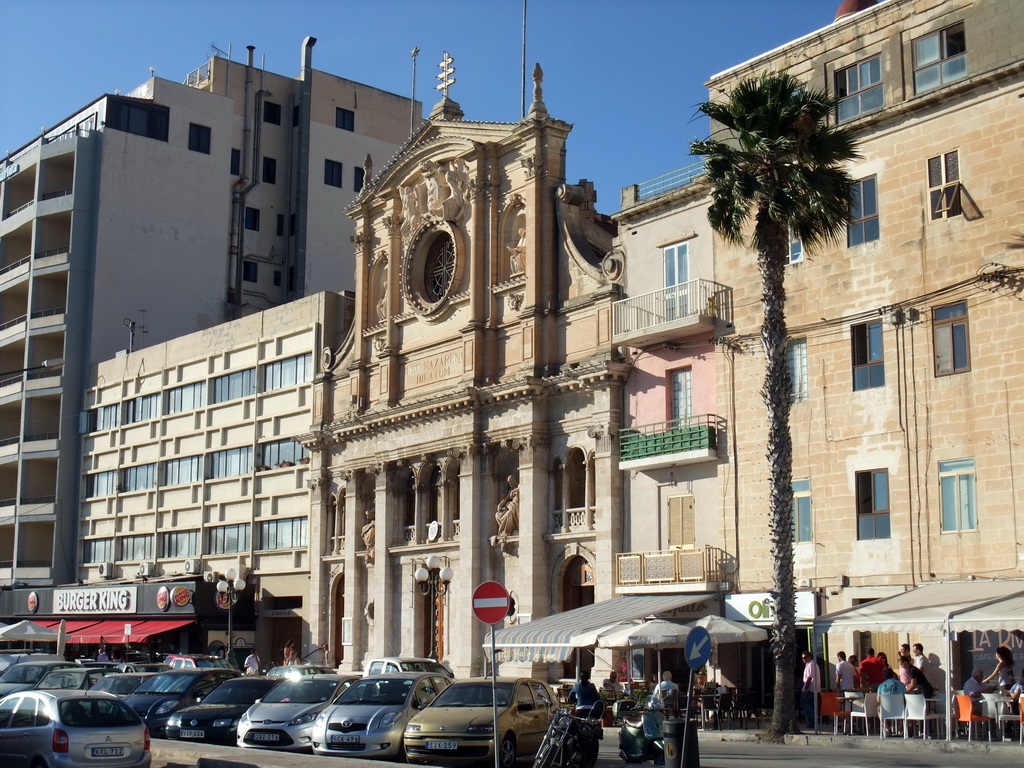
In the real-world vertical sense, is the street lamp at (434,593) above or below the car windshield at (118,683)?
above

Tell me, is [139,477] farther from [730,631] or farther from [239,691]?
[730,631]

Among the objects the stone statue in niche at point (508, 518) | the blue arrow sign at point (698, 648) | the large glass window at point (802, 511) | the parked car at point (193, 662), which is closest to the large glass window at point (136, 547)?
the parked car at point (193, 662)

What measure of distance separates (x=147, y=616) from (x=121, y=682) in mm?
26577

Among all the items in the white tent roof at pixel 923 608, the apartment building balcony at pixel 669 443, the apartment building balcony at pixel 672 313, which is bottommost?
the white tent roof at pixel 923 608

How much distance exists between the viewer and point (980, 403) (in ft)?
→ 91.0

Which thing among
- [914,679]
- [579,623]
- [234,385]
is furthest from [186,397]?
[914,679]

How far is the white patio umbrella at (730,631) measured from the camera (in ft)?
96.9

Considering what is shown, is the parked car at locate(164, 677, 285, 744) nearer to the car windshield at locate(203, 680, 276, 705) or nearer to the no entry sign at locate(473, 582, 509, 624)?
the car windshield at locate(203, 680, 276, 705)

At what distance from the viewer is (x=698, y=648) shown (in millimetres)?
19281

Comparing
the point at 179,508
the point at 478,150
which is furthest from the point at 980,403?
the point at 179,508

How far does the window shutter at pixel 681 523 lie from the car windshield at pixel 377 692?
42.4ft

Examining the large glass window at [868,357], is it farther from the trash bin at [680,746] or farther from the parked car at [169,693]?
the parked car at [169,693]

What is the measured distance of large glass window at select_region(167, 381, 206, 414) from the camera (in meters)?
58.7

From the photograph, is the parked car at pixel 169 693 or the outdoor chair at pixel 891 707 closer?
the outdoor chair at pixel 891 707
